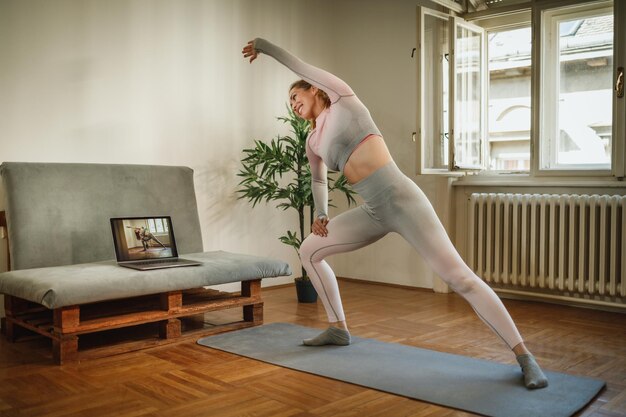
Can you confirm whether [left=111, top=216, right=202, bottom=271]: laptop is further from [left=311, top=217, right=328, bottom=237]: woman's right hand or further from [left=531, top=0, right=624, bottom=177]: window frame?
[left=531, top=0, right=624, bottom=177]: window frame

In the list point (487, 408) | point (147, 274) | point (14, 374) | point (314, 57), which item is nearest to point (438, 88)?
point (314, 57)

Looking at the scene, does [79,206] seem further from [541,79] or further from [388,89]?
[541,79]

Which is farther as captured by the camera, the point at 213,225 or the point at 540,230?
the point at 213,225

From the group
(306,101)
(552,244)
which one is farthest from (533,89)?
(306,101)

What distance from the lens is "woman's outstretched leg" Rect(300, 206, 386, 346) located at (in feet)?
9.68

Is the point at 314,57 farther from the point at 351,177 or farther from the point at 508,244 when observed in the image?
the point at 351,177

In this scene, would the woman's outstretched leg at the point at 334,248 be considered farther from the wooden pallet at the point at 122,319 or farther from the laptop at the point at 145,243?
the laptop at the point at 145,243

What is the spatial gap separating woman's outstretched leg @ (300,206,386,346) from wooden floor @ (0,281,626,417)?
1.25 feet

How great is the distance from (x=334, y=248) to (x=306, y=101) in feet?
2.37

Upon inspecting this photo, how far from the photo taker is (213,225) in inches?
194

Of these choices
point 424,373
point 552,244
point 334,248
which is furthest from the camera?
point 552,244

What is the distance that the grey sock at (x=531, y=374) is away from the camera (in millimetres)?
2529

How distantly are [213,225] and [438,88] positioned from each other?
2025 mm

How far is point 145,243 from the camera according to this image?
3.66m
